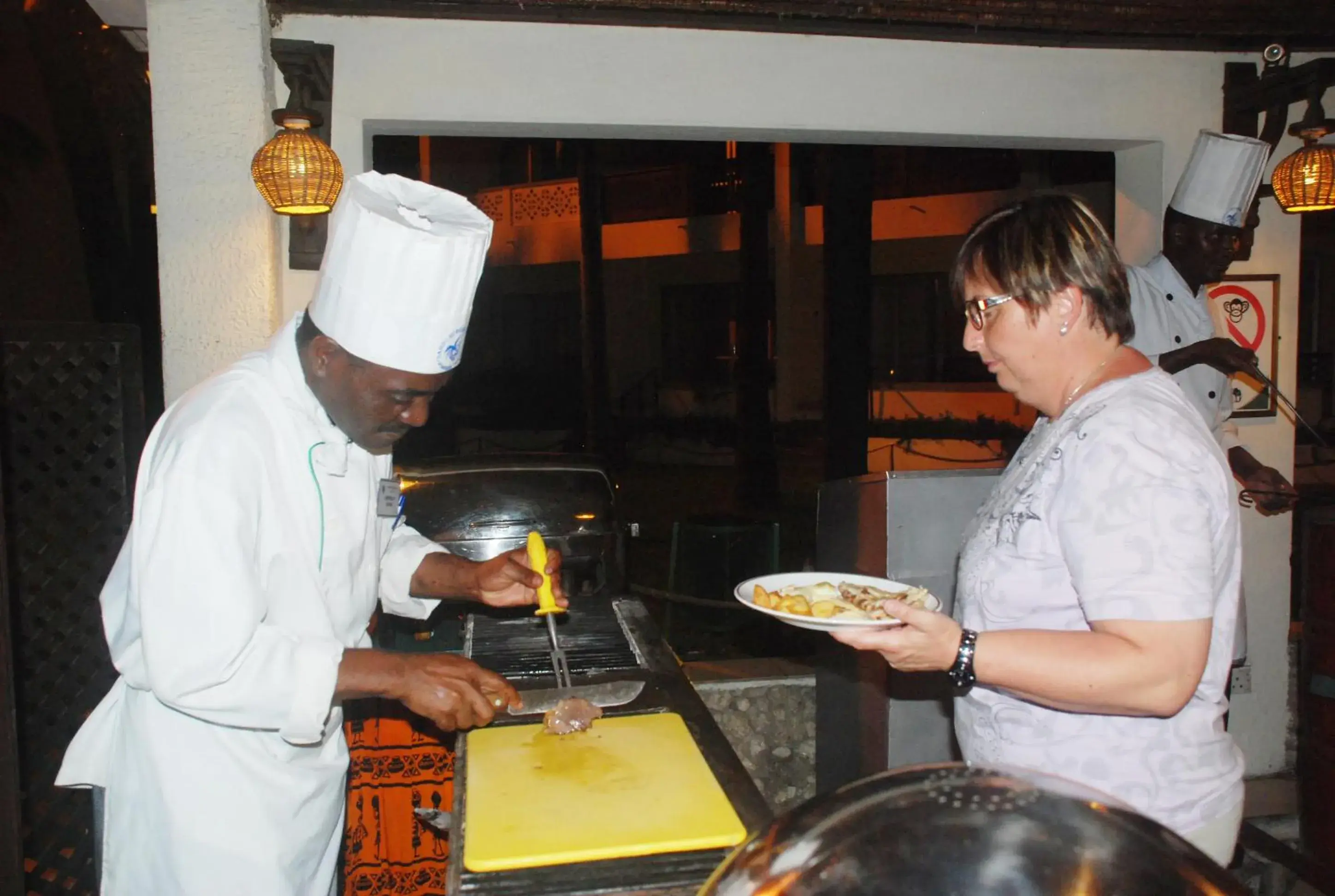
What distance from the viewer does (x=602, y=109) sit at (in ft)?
13.2

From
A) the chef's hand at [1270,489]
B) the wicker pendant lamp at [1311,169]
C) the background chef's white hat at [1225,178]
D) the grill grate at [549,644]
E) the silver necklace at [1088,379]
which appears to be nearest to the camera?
the silver necklace at [1088,379]

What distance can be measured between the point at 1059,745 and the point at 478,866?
44.5 inches

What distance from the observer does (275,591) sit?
6.57ft

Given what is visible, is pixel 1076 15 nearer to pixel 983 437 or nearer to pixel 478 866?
pixel 478 866

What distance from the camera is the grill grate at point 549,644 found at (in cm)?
254

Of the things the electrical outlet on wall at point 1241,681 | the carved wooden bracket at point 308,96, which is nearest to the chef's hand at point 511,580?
the carved wooden bracket at point 308,96

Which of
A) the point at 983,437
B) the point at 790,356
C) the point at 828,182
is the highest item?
the point at 828,182

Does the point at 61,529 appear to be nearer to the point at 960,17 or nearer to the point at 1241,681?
the point at 960,17

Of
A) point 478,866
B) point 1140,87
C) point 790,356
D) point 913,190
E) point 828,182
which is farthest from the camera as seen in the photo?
point 790,356

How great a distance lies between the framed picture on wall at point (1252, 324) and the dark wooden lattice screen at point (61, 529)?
4.93 metres

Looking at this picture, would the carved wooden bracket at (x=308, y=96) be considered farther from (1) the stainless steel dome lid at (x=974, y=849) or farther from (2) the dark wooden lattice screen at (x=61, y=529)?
(1) the stainless steel dome lid at (x=974, y=849)

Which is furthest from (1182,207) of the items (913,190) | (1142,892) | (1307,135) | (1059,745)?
(913,190)

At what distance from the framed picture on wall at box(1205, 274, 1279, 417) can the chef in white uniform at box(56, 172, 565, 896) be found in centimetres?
404

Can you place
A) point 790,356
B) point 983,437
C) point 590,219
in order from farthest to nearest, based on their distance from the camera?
point 790,356
point 983,437
point 590,219
